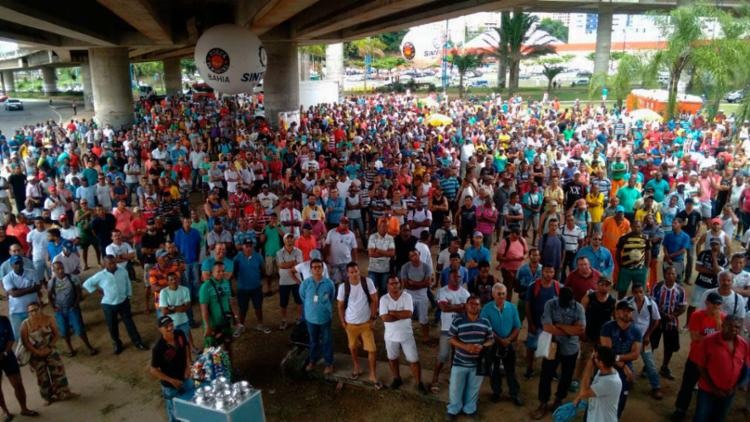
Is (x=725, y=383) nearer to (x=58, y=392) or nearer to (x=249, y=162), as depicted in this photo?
(x=58, y=392)

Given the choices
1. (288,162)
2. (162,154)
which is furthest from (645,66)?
(162,154)

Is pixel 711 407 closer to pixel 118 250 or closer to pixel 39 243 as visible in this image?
pixel 118 250

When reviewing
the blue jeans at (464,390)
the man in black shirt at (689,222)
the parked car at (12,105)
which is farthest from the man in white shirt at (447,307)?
the parked car at (12,105)

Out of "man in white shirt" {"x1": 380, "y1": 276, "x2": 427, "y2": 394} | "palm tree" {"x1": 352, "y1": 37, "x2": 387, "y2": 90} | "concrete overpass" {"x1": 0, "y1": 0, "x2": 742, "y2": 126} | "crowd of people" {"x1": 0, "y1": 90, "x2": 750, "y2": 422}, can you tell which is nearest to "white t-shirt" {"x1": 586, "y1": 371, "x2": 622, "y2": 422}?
"crowd of people" {"x1": 0, "y1": 90, "x2": 750, "y2": 422}

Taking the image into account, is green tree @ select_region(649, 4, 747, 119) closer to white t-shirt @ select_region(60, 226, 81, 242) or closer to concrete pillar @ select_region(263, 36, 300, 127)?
concrete pillar @ select_region(263, 36, 300, 127)

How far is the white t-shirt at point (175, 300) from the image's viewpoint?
23.2 feet

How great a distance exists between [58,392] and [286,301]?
10.6 feet

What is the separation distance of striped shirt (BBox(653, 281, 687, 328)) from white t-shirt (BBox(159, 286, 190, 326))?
5.95 m

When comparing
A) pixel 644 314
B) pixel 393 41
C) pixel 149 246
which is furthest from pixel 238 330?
pixel 393 41

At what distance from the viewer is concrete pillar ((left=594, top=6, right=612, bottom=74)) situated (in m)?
44.4

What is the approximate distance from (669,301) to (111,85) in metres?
23.9

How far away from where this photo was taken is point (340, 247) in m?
9.03

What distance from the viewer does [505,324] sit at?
632 centimetres

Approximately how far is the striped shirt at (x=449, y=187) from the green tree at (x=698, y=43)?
1318 centimetres
